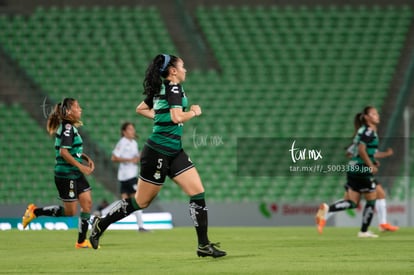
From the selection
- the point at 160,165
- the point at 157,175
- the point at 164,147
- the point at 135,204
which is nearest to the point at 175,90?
the point at 164,147

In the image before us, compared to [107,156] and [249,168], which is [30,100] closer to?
[107,156]

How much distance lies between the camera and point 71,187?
1198 centimetres

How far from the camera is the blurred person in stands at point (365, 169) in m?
14.1

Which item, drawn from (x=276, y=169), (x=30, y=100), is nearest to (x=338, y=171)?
(x=276, y=169)

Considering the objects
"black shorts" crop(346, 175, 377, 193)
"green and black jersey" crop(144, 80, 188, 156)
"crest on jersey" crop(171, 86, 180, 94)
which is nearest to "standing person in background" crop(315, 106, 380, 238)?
"black shorts" crop(346, 175, 377, 193)

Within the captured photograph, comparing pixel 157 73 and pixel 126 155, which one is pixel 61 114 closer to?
pixel 157 73

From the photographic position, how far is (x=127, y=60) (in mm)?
24422

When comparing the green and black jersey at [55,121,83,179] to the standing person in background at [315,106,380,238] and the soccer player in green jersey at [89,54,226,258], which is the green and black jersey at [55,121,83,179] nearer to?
the soccer player in green jersey at [89,54,226,258]

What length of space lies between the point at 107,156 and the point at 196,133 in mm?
2374

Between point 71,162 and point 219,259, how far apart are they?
10.6 ft

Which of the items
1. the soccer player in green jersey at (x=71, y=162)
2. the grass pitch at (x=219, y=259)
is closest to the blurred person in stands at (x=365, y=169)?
the grass pitch at (x=219, y=259)

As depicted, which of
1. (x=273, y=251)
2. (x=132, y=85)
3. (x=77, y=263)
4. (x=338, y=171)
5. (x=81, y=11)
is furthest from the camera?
(x=81, y=11)

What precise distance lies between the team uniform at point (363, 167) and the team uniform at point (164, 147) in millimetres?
5380

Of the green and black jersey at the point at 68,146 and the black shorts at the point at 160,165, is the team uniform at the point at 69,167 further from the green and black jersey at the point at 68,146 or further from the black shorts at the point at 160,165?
the black shorts at the point at 160,165
